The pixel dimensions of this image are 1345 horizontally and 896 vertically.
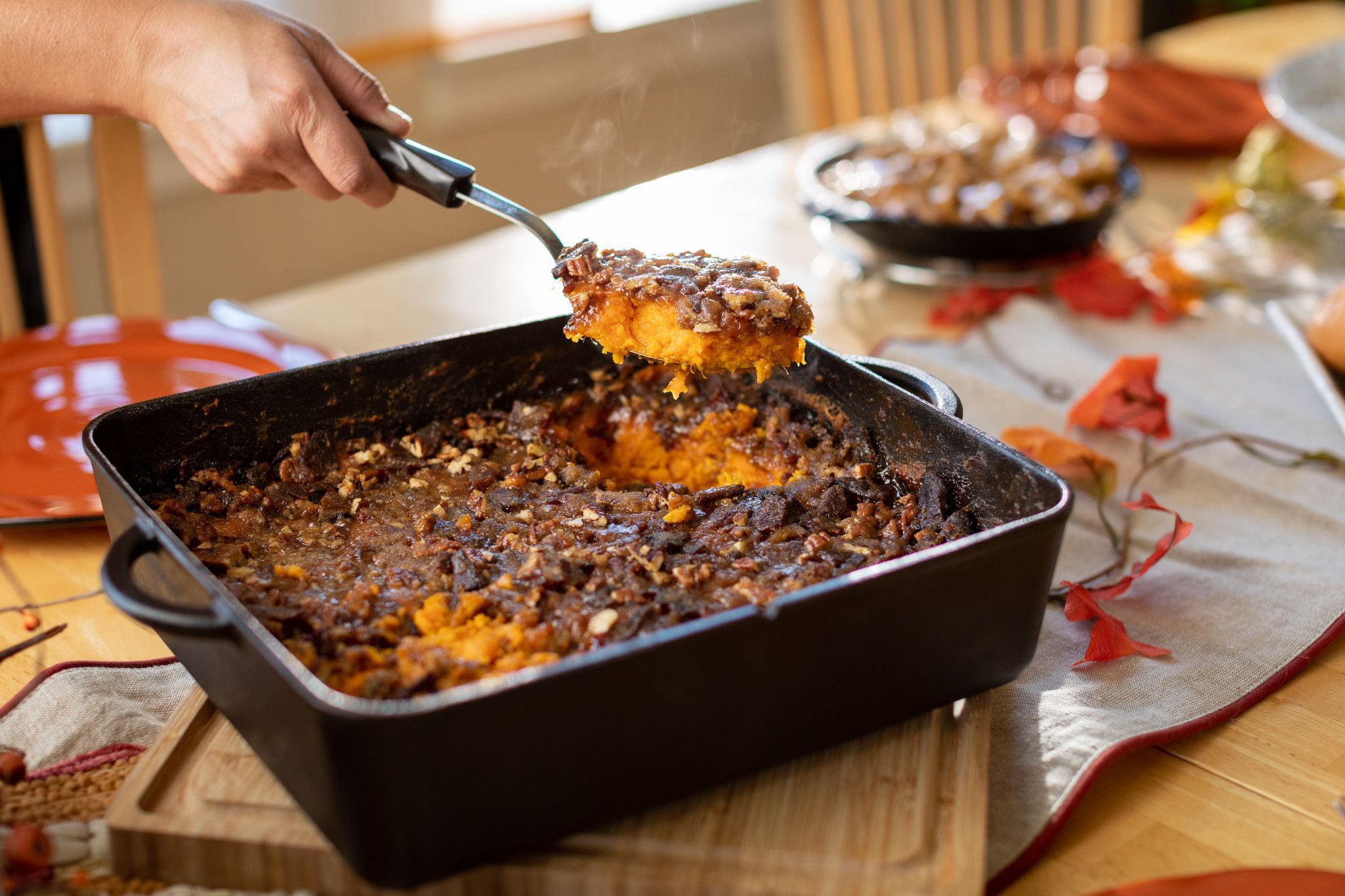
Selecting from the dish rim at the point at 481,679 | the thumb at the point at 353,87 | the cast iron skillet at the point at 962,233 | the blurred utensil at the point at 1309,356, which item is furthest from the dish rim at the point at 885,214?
the dish rim at the point at 481,679

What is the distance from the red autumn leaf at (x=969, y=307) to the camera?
1.82 meters

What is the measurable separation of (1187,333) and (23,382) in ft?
5.17

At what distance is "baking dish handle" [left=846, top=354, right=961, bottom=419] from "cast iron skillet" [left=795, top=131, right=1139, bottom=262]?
639 millimetres

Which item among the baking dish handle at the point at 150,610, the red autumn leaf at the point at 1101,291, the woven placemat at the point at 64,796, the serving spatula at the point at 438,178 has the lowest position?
the red autumn leaf at the point at 1101,291

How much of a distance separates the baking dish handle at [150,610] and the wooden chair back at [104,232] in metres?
1.15

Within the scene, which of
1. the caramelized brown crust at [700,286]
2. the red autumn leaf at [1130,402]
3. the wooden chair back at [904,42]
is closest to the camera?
the caramelized brown crust at [700,286]

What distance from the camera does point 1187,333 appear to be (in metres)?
1.81

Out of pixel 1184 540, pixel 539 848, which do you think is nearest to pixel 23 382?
pixel 539 848

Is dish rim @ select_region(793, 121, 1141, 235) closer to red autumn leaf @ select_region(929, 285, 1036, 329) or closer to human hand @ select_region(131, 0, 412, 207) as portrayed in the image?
red autumn leaf @ select_region(929, 285, 1036, 329)

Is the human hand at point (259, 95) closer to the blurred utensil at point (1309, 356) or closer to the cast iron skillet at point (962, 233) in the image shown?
the cast iron skillet at point (962, 233)

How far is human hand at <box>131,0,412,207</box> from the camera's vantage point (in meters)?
1.25

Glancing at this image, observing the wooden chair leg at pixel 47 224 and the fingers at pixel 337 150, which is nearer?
the fingers at pixel 337 150

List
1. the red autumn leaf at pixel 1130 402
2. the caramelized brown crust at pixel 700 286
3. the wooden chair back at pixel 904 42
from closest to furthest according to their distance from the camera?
1. the caramelized brown crust at pixel 700 286
2. the red autumn leaf at pixel 1130 402
3. the wooden chair back at pixel 904 42

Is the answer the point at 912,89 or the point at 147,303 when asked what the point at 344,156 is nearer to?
the point at 147,303
